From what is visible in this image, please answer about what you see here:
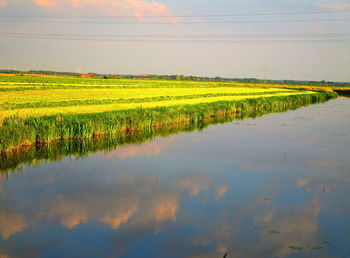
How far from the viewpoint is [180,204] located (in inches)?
424

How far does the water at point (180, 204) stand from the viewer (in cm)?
820

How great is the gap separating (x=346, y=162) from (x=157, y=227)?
994cm

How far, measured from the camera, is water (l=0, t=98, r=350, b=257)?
820 cm

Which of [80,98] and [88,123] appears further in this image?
[80,98]

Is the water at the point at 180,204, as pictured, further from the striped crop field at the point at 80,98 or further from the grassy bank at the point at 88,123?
the striped crop field at the point at 80,98

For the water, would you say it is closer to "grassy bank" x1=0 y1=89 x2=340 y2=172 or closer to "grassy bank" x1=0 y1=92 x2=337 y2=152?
"grassy bank" x1=0 y1=89 x2=340 y2=172

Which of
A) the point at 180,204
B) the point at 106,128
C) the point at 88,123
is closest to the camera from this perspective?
the point at 180,204

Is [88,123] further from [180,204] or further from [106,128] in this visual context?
[180,204]

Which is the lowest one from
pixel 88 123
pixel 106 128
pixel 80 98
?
pixel 106 128

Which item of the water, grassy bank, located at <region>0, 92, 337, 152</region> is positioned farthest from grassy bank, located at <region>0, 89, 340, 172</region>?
the water

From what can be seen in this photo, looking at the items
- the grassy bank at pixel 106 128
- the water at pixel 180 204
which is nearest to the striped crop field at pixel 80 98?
the grassy bank at pixel 106 128

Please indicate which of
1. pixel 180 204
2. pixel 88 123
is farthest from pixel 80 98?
pixel 180 204

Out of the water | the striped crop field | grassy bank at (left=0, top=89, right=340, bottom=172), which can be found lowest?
the water

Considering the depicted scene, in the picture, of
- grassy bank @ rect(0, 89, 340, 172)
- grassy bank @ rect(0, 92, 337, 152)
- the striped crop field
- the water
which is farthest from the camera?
the striped crop field
